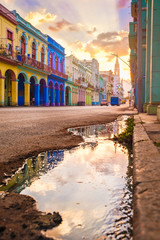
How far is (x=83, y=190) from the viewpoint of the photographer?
168cm

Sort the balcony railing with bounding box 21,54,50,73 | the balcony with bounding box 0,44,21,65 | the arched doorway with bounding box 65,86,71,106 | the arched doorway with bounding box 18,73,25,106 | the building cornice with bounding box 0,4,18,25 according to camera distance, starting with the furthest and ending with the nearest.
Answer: the arched doorway with bounding box 65,86,71,106 → the arched doorway with bounding box 18,73,25,106 → the balcony railing with bounding box 21,54,50,73 → the building cornice with bounding box 0,4,18,25 → the balcony with bounding box 0,44,21,65

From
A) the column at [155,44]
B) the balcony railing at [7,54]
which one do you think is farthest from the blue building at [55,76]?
the column at [155,44]

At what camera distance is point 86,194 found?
5.26 ft

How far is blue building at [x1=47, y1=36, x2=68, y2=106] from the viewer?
1371 inches

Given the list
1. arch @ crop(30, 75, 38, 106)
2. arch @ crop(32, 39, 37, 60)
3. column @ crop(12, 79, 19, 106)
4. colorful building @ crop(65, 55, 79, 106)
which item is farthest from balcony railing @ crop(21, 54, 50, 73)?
colorful building @ crop(65, 55, 79, 106)

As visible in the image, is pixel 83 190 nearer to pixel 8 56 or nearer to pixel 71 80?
pixel 8 56

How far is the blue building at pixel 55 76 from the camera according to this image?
3481 centimetres

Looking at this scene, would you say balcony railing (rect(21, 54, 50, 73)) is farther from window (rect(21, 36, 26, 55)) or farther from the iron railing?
window (rect(21, 36, 26, 55))

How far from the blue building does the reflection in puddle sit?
31.8m

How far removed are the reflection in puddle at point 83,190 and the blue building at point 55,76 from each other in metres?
31.8

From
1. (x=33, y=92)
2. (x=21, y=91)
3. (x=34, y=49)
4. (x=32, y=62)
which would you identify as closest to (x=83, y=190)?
(x=21, y=91)

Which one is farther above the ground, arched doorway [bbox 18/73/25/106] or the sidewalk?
arched doorway [bbox 18/73/25/106]

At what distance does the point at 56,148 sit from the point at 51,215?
6.54ft

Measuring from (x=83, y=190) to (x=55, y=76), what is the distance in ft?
112
